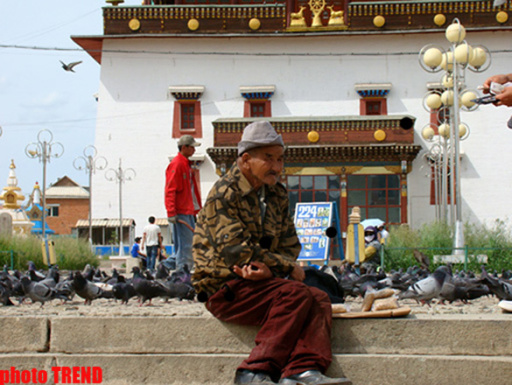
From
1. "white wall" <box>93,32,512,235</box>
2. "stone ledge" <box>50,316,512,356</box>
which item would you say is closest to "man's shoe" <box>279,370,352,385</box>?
"stone ledge" <box>50,316,512,356</box>

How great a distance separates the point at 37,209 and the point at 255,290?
190 feet

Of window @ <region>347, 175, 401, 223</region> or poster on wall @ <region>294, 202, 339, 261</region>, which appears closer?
poster on wall @ <region>294, 202, 339, 261</region>

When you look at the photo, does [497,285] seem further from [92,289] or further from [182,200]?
[182,200]

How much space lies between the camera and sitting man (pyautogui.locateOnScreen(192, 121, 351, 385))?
4.30 meters

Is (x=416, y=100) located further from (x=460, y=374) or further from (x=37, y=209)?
(x=37, y=209)

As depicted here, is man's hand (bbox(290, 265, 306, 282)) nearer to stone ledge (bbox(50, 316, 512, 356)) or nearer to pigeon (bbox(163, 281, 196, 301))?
stone ledge (bbox(50, 316, 512, 356))

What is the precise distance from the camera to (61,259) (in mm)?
19188

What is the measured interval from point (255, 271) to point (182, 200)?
5.26 m

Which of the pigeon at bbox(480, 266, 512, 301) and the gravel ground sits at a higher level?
the pigeon at bbox(480, 266, 512, 301)

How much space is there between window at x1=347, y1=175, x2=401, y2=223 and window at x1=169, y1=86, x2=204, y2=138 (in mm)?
7548

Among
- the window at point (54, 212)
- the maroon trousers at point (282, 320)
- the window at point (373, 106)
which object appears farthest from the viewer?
the window at point (54, 212)

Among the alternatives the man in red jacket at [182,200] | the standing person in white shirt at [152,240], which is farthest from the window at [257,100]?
the man in red jacket at [182,200]

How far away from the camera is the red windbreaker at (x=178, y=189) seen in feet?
31.4

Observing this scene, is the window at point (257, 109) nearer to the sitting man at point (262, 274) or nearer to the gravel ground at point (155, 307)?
the gravel ground at point (155, 307)
